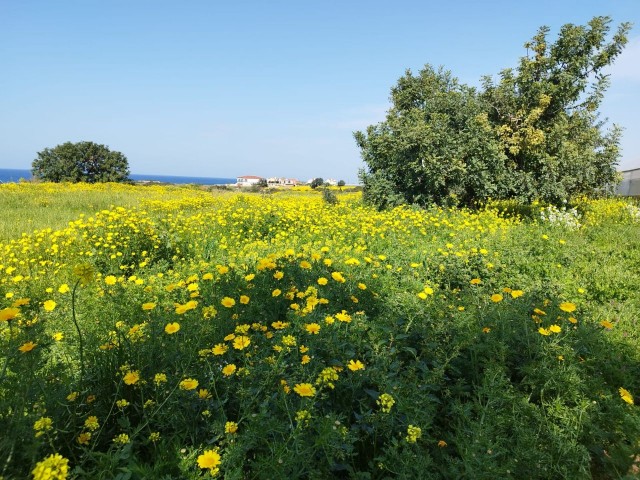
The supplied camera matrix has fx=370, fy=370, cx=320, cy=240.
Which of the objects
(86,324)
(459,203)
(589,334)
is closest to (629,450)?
(589,334)

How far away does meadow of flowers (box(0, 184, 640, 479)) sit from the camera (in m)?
1.66

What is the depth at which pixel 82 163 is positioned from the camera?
38281 millimetres

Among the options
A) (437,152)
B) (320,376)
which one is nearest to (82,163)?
(437,152)

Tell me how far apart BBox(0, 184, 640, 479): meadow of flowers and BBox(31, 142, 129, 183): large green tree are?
38.3m

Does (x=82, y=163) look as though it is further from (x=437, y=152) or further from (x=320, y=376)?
(x=320, y=376)

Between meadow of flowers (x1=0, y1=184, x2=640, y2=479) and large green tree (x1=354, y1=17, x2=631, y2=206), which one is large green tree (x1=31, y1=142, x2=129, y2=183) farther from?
meadow of flowers (x1=0, y1=184, x2=640, y2=479)

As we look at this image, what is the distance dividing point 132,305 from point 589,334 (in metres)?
3.79

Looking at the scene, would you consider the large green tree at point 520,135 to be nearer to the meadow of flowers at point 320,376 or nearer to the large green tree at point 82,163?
the meadow of flowers at point 320,376

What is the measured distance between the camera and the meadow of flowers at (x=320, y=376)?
5.45 ft

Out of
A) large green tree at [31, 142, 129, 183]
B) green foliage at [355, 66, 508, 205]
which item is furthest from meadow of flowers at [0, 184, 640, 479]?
large green tree at [31, 142, 129, 183]

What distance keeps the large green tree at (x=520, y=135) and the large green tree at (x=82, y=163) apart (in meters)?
35.5

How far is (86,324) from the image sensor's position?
10.4 feet

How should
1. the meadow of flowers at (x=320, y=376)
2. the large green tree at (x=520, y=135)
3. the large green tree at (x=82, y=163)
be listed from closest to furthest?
the meadow of flowers at (x=320, y=376) → the large green tree at (x=520, y=135) → the large green tree at (x=82, y=163)

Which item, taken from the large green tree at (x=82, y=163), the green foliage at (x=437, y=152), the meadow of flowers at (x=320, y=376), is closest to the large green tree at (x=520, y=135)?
the green foliage at (x=437, y=152)
